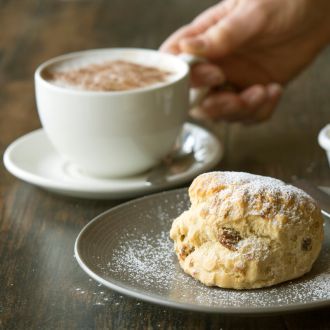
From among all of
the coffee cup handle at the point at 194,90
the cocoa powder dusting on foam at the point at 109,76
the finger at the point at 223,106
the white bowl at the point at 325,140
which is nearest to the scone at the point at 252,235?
the white bowl at the point at 325,140

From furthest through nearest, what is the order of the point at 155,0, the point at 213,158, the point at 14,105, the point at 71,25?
the point at 155,0 → the point at 71,25 → the point at 14,105 → the point at 213,158

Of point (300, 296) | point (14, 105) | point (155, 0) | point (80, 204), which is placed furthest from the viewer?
point (155, 0)

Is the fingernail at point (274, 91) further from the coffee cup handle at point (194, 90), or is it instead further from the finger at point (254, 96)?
the coffee cup handle at point (194, 90)

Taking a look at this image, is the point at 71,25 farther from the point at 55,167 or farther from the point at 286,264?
the point at 286,264

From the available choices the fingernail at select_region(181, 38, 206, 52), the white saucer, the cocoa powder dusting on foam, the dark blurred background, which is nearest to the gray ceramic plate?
the white saucer

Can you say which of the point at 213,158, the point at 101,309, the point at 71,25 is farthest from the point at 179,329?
the point at 71,25

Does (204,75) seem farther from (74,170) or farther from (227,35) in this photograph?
(74,170)

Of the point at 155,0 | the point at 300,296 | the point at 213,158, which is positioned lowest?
the point at 155,0
